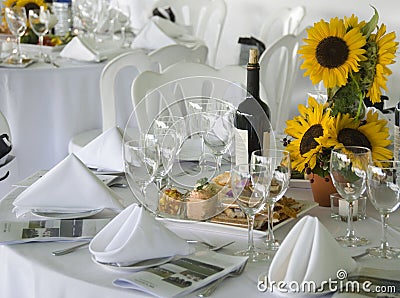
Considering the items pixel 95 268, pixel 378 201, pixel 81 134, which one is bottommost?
pixel 81 134

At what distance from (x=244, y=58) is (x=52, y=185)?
2482 mm

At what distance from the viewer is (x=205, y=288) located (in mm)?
1279

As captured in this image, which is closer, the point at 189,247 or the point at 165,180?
the point at 189,247

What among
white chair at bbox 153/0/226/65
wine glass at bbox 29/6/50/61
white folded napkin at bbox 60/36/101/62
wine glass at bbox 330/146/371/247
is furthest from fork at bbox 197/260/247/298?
white chair at bbox 153/0/226/65

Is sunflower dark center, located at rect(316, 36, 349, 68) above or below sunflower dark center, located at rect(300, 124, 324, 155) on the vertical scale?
above

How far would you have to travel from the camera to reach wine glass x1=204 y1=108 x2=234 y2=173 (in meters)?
1.67

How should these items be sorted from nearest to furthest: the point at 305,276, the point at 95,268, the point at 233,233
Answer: the point at 305,276 < the point at 95,268 < the point at 233,233

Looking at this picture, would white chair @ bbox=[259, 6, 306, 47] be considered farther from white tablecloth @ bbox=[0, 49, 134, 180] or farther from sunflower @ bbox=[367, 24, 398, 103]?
sunflower @ bbox=[367, 24, 398, 103]

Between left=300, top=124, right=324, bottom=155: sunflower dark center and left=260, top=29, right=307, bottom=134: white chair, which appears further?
left=260, top=29, right=307, bottom=134: white chair

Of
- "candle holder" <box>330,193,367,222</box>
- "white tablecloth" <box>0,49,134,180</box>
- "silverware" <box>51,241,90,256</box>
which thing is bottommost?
"white tablecloth" <box>0,49,134,180</box>

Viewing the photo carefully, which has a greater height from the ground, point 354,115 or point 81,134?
point 354,115

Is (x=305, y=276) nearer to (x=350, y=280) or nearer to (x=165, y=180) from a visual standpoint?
(x=350, y=280)

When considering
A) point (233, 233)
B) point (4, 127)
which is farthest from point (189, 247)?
point (4, 127)

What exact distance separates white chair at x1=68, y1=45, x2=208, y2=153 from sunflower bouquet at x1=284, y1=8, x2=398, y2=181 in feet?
4.81
